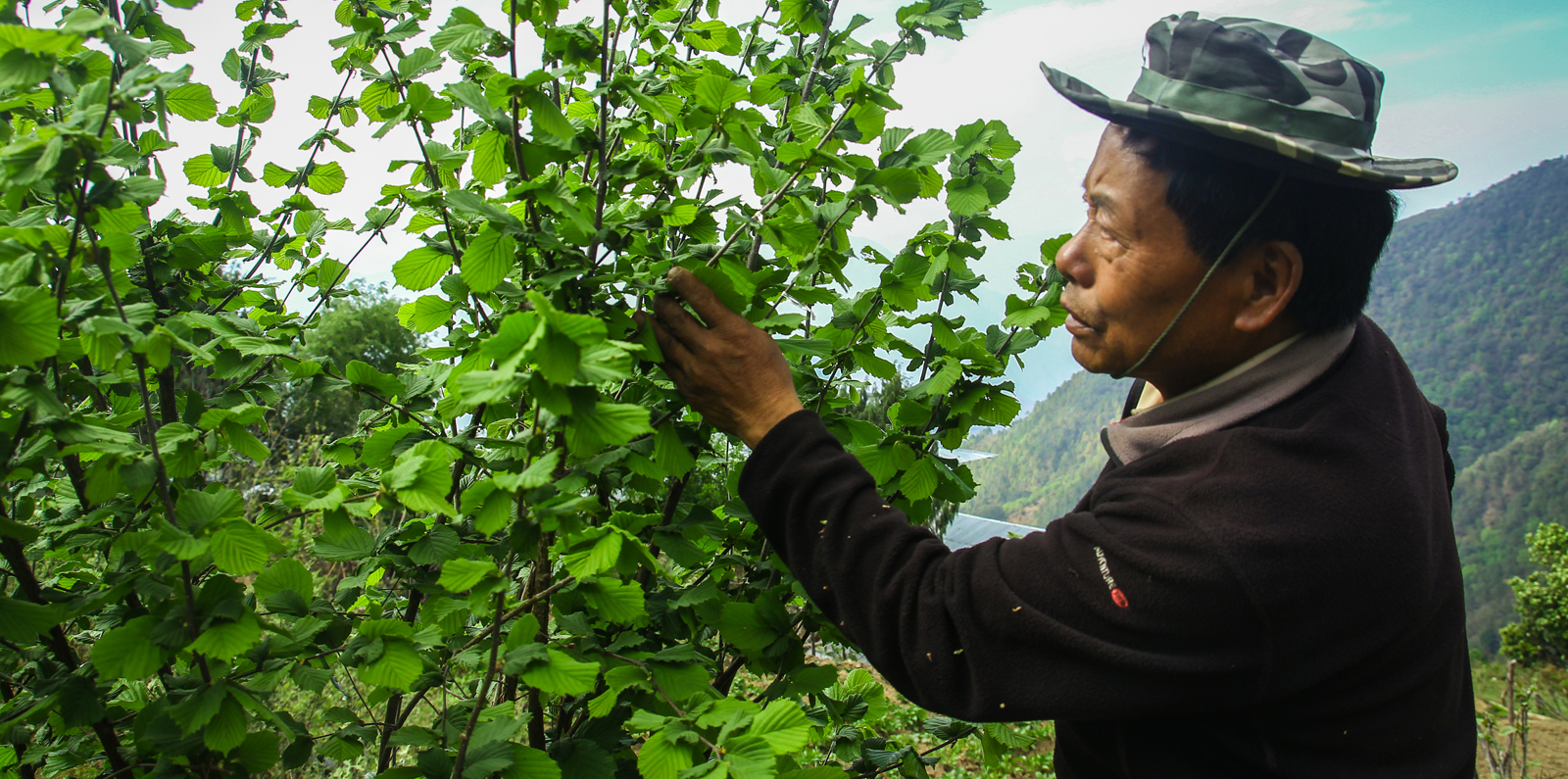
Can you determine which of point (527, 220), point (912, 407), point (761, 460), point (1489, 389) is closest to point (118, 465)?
point (527, 220)

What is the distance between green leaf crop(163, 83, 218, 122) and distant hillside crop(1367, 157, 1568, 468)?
158 feet

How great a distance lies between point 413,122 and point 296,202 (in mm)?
599

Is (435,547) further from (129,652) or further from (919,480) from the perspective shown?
(919,480)

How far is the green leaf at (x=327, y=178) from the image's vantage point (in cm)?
188

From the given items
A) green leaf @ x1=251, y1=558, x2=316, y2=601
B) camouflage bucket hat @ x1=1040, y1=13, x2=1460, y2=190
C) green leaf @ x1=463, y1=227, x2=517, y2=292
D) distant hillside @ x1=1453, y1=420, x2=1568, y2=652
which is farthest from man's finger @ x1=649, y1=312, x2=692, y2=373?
distant hillside @ x1=1453, y1=420, x2=1568, y2=652

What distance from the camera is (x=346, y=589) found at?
152 centimetres

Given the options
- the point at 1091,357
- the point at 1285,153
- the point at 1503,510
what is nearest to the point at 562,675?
the point at 1091,357

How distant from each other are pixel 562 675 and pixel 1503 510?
49.0 meters

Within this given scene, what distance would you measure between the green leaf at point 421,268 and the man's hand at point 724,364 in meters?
0.40

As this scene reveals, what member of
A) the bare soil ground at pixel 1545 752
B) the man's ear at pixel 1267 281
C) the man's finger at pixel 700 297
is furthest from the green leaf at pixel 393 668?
the bare soil ground at pixel 1545 752

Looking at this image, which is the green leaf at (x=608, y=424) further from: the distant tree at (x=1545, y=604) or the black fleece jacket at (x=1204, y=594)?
the distant tree at (x=1545, y=604)

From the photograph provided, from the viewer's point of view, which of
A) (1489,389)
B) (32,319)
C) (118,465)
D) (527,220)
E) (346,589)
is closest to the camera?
(32,319)

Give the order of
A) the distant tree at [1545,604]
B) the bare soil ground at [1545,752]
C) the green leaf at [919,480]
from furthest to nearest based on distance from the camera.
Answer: the distant tree at [1545,604], the bare soil ground at [1545,752], the green leaf at [919,480]

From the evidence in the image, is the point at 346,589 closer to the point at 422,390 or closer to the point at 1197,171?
the point at 422,390
